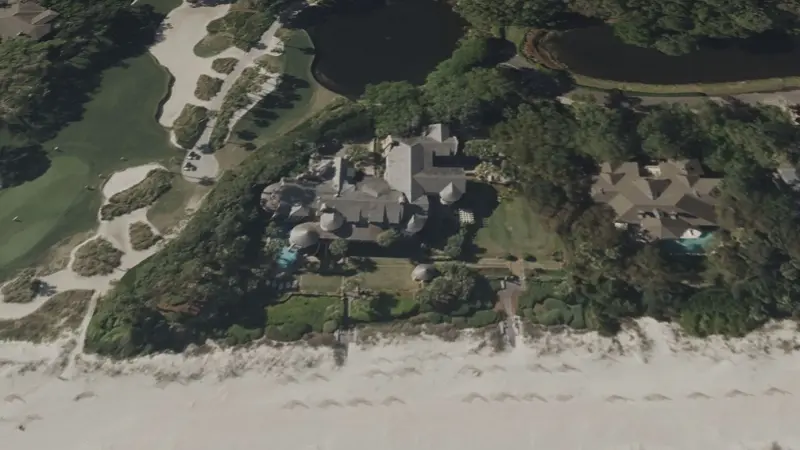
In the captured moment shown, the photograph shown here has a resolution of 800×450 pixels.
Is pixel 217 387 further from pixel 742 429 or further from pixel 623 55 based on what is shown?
pixel 623 55

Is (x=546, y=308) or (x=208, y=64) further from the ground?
(x=208, y=64)

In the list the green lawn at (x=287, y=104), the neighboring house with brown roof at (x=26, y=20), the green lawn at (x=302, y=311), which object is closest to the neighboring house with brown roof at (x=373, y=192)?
the green lawn at (x=302, y=311)

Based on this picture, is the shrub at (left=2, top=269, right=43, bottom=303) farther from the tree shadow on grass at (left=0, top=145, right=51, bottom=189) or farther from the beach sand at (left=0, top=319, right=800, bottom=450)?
the tree shadow on grass at (left=0, top=145, right=51, bottom=189)

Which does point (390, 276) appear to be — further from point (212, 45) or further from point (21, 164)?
point (21, 164)

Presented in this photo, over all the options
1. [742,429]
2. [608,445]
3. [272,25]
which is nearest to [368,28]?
[272,25]

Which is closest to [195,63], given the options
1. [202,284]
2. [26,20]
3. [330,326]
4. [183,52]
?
[183,52]

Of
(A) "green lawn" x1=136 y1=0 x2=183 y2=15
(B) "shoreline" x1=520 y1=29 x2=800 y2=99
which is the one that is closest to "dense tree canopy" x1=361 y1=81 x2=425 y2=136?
(B) "shoreline" x1=520 y1=29 x2=800 y2=99
